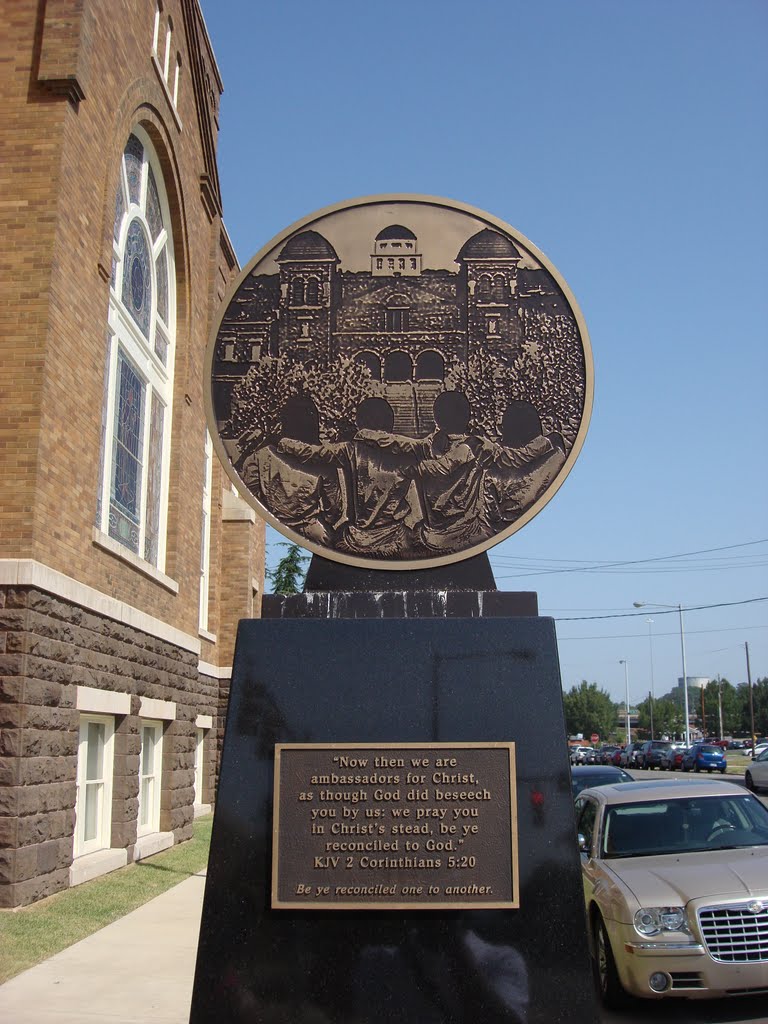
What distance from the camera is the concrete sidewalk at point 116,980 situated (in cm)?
657

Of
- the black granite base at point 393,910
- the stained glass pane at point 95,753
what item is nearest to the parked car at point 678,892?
the black granite base at point 393,910

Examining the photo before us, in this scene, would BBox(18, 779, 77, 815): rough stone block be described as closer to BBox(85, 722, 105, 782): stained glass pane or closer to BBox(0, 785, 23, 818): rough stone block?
BBox(0, 785, 23, 818): rough stone block

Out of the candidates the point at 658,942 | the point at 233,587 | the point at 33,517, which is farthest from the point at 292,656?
the point at 233,587

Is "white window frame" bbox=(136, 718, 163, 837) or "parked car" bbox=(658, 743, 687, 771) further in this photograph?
"parked car" bbox=(658, 743, 687, 771)

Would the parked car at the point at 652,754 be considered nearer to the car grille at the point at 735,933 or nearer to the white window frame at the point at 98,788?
the white window frame at the point at 98,788

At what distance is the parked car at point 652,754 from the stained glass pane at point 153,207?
126 feet

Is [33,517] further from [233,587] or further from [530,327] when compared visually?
[233,587]

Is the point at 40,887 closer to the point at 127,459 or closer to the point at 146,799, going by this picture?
the point at 146,799

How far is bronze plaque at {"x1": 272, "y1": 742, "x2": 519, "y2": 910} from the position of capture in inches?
192

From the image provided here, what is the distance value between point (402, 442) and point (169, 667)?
1076 centimetres

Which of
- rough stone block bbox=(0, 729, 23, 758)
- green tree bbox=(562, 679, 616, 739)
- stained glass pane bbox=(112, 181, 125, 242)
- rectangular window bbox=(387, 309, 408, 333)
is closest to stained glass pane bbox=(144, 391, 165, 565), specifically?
stained glass pane bbox=(112, 181, 125, 242)

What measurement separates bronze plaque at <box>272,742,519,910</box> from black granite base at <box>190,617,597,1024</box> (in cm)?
6

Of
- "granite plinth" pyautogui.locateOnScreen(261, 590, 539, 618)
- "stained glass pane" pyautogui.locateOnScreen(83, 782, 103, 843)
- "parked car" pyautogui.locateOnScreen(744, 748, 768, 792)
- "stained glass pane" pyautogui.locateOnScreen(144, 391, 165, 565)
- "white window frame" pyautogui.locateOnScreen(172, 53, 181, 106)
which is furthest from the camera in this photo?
"parked car" pyautogui.locateOnScreen(744, 748, 768, 792)

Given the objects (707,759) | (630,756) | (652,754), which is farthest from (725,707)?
(707,759)
